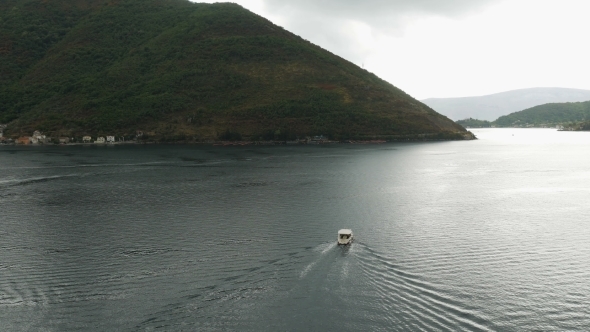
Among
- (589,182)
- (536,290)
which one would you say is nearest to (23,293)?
(536,290)

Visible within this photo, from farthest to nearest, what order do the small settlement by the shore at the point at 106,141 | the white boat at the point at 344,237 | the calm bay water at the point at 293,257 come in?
the small settlement by the shore at the point at 106,141
the white boat at the point at 344,237
the calm bay water at the point at 293,257

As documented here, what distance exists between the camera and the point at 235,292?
88.9 feet

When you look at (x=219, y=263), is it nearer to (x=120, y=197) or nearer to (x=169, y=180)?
(x=120, y=197)

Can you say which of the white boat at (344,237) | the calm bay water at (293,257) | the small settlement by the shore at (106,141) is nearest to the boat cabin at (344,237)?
the white boat at (344,237)

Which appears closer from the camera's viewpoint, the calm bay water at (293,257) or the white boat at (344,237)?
the calm bay water at (293,257)

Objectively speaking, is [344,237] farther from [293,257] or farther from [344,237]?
[293,257]

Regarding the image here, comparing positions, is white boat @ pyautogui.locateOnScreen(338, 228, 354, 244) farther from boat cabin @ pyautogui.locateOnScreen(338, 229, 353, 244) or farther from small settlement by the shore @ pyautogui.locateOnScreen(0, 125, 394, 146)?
small settlement by the shore @ pyautogui.locateOnScreen(0, 125, 394, 146)

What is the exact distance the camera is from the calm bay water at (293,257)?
79.8 ft

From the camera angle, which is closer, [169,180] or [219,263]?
[219,263]

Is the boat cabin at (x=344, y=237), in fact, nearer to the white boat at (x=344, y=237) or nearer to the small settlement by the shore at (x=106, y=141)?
the white boat at (x=344, y=237)

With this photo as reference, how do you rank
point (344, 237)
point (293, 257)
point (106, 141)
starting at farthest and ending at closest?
point (106, 141), point (344, 237), point (293, 257)

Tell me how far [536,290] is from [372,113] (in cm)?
17421

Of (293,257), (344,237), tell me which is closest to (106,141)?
(344,237)

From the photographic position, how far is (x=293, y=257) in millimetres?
33406
